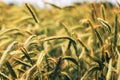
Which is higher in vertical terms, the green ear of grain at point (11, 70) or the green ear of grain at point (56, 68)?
the green ear of grain at point (11, 70)

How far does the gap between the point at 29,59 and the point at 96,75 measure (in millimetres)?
381

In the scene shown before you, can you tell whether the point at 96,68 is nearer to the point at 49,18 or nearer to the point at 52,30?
the point at 52,30

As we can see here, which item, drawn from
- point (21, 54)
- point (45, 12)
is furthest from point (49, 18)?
point (21, 54)

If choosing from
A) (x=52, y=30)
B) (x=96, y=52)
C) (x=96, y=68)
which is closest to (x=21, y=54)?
(x=96, y=68)

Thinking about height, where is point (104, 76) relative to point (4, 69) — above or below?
below

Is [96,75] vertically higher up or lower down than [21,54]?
lower down

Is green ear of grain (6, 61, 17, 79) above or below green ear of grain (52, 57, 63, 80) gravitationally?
above

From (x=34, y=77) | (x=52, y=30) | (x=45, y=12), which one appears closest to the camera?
(x=34, y=77)

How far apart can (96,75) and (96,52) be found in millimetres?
589

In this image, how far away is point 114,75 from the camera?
6.63 ft

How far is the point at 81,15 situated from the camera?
164 inches

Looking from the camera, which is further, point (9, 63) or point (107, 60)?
point (107, 60)

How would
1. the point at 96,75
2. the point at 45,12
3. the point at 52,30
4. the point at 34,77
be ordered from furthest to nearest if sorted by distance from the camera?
the point at 45,12 < the point at 52,30 < the point at 96,75 < the point at 34,77

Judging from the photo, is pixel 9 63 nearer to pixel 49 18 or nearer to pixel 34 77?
pixel 34 77
